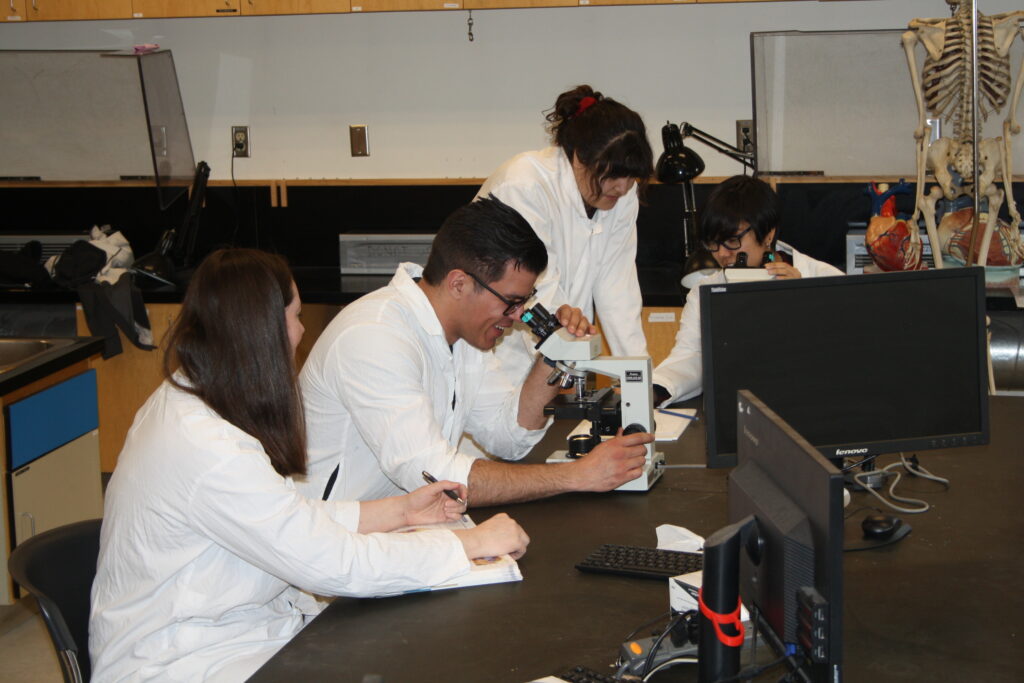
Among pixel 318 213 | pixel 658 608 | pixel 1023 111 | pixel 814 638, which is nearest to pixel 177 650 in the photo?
pixel 658 608

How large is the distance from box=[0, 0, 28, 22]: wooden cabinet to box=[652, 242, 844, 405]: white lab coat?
3.14 meters

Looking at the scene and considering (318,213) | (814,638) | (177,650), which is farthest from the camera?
(318,213)

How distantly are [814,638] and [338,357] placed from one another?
1132mm

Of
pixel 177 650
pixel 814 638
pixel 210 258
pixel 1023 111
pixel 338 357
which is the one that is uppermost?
pixel 1023 111

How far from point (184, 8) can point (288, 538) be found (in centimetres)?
326

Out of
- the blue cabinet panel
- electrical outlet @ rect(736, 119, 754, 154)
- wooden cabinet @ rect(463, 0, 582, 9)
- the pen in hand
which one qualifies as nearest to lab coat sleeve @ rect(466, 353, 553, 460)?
the pen in hand

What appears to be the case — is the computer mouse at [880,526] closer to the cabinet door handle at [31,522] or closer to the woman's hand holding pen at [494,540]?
the woman's hand holding pen at [494,540]

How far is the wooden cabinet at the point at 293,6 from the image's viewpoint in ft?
13.3

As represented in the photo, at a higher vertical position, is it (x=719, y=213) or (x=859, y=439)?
(x=719, y=213)

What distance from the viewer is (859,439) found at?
1.86 metres

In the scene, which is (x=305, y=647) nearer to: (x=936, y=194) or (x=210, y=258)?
(x=210, y=258)

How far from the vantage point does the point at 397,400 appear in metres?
1.89

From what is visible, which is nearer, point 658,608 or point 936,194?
point 658,608

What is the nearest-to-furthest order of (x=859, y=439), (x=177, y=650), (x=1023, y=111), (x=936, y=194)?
(x=177, y=650) → (x=859, y=439) → (x=936, y=194) → (x=1023, y=111)
